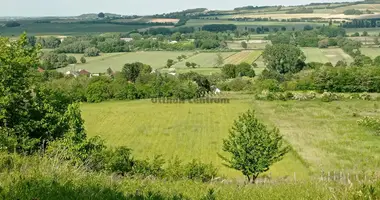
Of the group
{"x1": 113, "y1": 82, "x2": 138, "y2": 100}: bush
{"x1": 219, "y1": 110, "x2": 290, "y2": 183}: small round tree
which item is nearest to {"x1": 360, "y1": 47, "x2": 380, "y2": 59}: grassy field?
{"x1": 113, "y1": 82, "x2": 138, "y2": 100}: bush

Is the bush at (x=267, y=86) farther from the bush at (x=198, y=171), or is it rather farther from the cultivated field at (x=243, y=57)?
the bush at (x=198, y=171)

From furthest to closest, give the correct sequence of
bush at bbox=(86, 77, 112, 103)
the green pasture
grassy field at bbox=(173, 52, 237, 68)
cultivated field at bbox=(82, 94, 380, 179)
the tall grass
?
the green pasture, grassy field at bbox=(173, 52, 237, 68), bush at bbox=(86, 77, 112, 103), cultivated field at bbox=(82, 94, 380, 179), the tall grass

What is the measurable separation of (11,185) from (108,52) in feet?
415

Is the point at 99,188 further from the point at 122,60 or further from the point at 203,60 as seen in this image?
the point at 122,60

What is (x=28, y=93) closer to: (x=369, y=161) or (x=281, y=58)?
(x=369, y=161)

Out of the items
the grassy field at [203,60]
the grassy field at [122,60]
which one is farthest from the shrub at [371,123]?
the grassy field at [122,60]

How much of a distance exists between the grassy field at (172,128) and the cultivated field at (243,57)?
4257 centimetres

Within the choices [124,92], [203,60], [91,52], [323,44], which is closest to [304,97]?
[124,92]

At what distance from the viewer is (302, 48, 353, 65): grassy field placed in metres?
105

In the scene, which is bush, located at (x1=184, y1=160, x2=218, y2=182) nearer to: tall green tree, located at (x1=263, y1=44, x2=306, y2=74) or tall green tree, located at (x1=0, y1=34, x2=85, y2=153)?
tall green tree, located at (x1=0, y1=34, x2=85, y2=153)

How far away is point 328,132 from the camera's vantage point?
4022cm

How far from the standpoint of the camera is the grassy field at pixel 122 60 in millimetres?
98938

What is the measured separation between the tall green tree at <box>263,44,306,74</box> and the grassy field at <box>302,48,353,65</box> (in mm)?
8494

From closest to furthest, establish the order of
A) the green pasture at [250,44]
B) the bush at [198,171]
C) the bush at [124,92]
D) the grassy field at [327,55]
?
the bush at [198,171] < the bush at [124,92] < the grassy field at [327,55] < the green pasture at [250,44]
